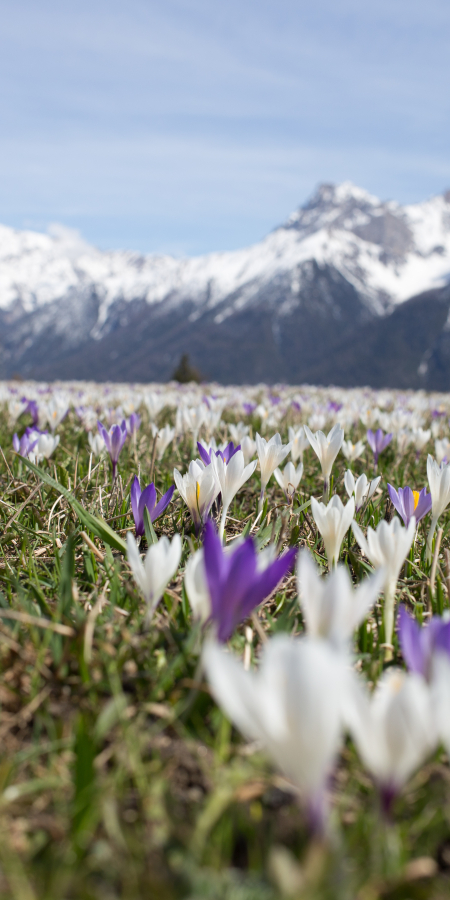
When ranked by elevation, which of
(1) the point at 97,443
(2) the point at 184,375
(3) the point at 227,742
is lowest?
(3) the point at 227,742

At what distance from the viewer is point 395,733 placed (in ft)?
2.88

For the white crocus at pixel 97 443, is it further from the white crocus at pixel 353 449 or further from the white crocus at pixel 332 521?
the white crocus at pixel 332 521

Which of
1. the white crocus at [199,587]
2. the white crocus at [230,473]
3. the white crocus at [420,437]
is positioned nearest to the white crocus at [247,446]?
the white crocus at [230,473]

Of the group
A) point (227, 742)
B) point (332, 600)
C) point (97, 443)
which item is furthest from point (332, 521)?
point (97, 443)

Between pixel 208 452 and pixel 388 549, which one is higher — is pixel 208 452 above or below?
above

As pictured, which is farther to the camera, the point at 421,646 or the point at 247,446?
the point at 247,446

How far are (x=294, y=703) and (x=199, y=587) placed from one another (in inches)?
20.2

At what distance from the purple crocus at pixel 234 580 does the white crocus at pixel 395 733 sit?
1.03ft

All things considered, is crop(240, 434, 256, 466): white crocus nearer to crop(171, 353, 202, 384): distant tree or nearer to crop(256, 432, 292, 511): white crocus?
crop(256, 432, 292, 511): white crocus

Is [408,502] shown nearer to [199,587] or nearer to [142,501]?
[142,501]

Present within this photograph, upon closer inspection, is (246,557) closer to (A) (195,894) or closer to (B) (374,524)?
(A) (195,894)

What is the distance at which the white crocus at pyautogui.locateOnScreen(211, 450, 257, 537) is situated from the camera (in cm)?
195

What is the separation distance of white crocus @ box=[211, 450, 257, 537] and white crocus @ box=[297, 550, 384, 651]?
0.88 metres

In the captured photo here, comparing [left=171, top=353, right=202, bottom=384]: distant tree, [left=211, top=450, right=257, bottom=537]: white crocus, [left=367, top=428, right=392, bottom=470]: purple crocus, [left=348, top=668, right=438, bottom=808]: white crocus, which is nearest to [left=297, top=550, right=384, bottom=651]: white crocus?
[left=348, top=668, right=438, bottom=808]: white crocus
